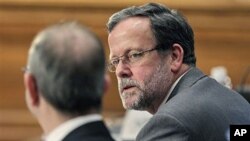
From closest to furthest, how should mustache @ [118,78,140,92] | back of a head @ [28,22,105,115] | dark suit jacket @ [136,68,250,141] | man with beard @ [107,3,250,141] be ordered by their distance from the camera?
back of a head @ [28,22,105,115]
dark suit jacket @ [136,68,250,141]
man with beard @ [107,3,250,141]
mustache @ [118,78,140,92]

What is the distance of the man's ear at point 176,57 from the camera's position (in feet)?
9.07

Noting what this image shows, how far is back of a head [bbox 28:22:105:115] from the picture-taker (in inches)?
92.0

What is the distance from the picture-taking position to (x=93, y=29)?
23.7 feet

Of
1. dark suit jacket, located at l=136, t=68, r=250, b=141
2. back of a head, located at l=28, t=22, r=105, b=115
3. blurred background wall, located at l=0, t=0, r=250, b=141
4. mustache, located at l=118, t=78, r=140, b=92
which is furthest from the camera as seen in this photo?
blurred background wall, located at l=0, t=0, r=250, b=141

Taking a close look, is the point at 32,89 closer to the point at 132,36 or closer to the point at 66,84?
the point at 66,84

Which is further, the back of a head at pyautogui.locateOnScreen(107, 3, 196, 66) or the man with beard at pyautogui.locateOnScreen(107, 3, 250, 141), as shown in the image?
the back of a head at pyautogui.locateOnScreen(107, 3, 196, 66)

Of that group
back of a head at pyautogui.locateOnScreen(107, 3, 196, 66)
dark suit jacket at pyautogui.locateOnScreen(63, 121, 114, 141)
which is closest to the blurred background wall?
back of a head at pyautogui.locateOnScreen(107, 3, 196, 66)

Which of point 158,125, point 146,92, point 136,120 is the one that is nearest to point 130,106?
point 146,92

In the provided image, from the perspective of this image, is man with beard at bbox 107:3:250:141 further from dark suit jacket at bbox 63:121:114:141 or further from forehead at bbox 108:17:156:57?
dark suit jacket at bbox 63:121:114:141

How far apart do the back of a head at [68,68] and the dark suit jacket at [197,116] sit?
0.71 feet

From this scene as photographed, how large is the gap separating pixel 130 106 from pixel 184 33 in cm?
32

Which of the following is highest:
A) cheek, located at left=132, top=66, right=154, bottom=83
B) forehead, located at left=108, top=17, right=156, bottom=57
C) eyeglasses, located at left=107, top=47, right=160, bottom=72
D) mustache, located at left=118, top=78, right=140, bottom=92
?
forehead, located at left=108, top=17, right=156, bottom=57

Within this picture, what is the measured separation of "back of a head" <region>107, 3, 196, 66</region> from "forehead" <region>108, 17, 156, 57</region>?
19mm

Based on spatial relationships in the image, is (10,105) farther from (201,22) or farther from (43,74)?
(43,74)
